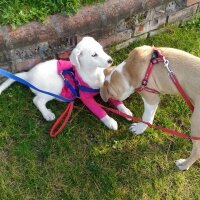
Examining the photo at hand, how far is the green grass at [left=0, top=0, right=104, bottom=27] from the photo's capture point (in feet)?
13.8

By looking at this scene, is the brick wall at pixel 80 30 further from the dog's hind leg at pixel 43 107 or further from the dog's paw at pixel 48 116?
the dog's paw at pixel 48 116

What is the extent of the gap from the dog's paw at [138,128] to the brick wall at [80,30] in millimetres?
988

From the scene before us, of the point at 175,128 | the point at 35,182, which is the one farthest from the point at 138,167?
the point at 35,182

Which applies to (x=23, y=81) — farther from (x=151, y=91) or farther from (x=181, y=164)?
(x=181, y=164)

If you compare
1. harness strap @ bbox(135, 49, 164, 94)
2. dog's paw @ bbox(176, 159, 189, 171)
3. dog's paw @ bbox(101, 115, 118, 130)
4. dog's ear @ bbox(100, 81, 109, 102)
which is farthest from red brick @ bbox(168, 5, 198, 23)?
dog's paw @ bbox(176, 159, 189, 171)

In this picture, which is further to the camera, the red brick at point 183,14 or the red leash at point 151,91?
the red brick at point 183,14

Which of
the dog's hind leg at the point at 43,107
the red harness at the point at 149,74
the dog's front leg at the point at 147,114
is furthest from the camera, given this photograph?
the dog's hind leg at the point at 43,107

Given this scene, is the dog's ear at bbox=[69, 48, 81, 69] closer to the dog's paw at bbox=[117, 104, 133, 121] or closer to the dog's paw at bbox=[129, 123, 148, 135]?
the dog's paw at bbox=[117, 104, 133, 121]

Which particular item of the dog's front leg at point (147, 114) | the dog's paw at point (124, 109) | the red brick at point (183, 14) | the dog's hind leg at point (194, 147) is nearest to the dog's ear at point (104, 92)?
the dog's paw at point (124, 109)

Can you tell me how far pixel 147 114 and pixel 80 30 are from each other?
42.1 inches

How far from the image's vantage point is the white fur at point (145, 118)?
430cm

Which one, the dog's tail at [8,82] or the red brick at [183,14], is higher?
the red brick at [183,14]

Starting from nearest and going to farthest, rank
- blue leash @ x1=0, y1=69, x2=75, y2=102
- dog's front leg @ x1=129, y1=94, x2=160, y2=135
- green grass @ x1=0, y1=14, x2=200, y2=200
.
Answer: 1. green grass @ x1=0, y1=14, x2=200, y2=200
2. blue leash @ x1=0, y1=69, x2=75, y2=102
3. dog's front leg @ x1=129, y1=94, x2=160, y2=135

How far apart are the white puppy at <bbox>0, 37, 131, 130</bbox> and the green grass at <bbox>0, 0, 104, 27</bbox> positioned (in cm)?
44
